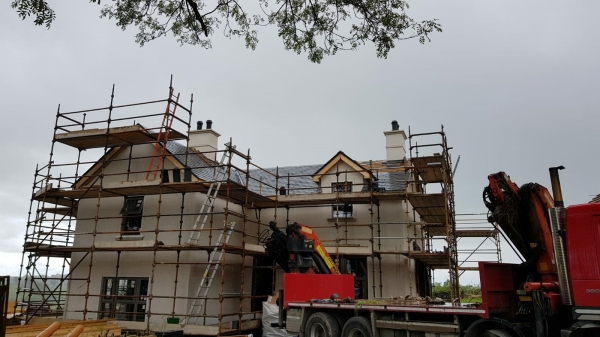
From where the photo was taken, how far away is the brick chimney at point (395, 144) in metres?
21.9

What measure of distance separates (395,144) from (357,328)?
12.2 m

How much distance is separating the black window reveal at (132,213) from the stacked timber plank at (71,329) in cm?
418

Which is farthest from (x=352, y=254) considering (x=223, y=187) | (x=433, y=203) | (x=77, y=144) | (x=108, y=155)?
(x=77, y=144)

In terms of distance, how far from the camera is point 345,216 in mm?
19141

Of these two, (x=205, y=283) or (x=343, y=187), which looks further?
(x=343, y=187)

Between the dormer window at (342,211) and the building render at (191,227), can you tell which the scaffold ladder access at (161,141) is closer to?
the building render at (191,227)

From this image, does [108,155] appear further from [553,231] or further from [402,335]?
[553,231]

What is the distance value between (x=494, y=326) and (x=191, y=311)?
10.3m

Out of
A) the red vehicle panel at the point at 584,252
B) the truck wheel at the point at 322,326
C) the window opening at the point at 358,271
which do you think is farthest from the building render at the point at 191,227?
the red vehicle panel at the point at 584,252

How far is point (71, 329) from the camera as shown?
12391mm

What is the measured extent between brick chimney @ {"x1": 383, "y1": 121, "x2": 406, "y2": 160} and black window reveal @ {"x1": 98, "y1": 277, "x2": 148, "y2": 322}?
12.1 metres

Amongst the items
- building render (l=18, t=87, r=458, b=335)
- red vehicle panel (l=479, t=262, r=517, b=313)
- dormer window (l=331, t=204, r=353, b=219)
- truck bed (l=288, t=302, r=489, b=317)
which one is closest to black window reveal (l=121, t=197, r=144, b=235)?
building render (l=18, t=87, r=458, b=335)

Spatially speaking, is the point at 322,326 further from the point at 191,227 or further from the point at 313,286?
the point at 191,227

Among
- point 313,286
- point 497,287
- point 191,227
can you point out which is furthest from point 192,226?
point 497,287
